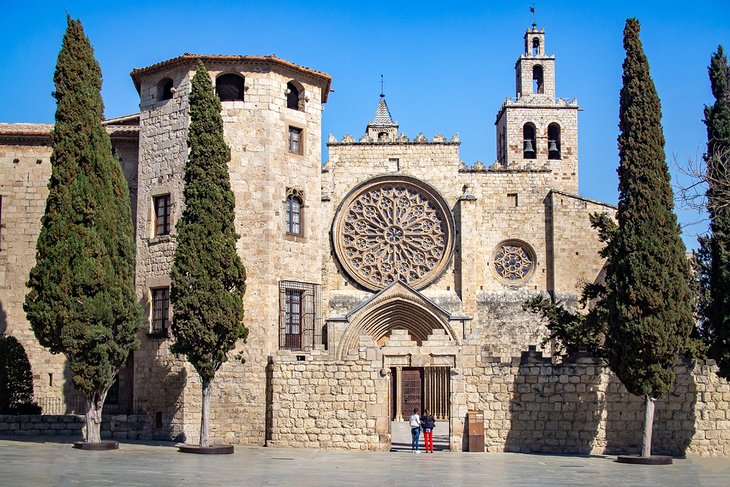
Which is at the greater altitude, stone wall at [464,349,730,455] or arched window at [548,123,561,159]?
arched window at [548,123,561,159]

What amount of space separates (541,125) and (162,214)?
2021 centimetres

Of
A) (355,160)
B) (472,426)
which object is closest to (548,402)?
(472,426)

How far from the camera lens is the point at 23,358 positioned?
24.5m

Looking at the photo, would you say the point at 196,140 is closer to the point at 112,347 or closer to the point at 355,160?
the point at 112,347

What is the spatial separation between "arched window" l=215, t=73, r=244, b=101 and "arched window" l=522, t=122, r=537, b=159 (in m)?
18.2

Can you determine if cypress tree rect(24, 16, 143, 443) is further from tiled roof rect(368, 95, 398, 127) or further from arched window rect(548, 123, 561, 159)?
tiled roof rect(368, 95, 398, 127)

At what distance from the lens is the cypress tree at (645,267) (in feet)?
65.2

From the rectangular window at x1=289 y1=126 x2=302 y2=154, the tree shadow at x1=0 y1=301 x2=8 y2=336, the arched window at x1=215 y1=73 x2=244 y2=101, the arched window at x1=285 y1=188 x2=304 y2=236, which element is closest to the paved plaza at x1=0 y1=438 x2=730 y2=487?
the tree shadow at x1=0 y1=301 x2=8 y2=336

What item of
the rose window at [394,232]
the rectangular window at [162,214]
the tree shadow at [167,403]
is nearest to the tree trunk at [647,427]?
the tree shadow at [167,403]

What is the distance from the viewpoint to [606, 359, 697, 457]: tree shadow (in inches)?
833

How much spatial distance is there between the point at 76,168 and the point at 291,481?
9.52 metres

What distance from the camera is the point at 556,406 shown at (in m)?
21.7

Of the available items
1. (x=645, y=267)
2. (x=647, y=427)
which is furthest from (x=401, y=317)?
(x=647, y=427)

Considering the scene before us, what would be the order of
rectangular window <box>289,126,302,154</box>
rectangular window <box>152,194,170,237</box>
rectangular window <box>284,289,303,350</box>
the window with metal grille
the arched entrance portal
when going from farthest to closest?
→ the arched entrance portal < rectangular window <box>289,126,302,154</box> < rectangular window <box>152,194,170,237</box> < rectangular window <box>284,289,303,350</box> < the window with metal grille
